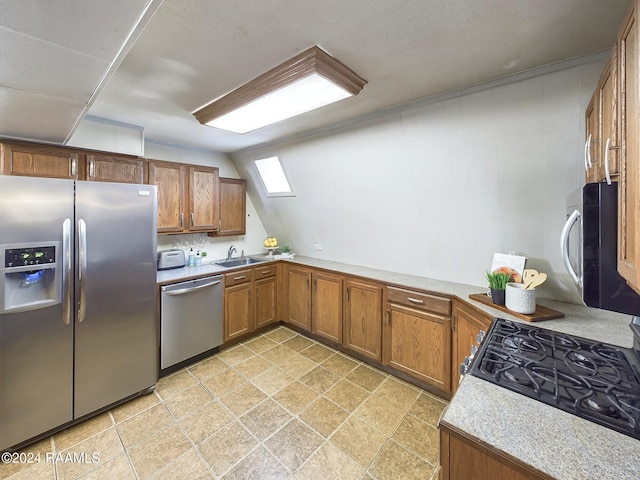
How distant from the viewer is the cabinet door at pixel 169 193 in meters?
2.86

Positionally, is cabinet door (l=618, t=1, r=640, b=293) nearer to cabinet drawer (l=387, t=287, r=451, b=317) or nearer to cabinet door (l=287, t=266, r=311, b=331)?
cabinet drawer (l=387, t=287, r=451, b=317)

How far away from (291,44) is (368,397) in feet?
8.48

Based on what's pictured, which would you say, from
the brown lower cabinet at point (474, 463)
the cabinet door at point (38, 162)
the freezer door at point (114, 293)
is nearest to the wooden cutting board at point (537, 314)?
the brown lower cabinet at point (474, 463)

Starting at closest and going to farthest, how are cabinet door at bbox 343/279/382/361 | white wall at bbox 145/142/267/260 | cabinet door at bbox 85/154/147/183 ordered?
cabinet door at bbox 85/154/147/183 < cabinet door at bbox 343/279/382/361 < white wall at bbox 145/142/267/260

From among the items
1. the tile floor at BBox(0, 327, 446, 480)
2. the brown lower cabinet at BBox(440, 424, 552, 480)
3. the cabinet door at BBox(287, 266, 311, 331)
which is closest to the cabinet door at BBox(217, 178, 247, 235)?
the cabinet door at BBox(287, 266, 311, 331)

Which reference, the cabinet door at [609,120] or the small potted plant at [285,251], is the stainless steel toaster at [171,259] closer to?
the small potted plant at [285,251]

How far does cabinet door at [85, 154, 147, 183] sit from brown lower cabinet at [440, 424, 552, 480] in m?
3.06

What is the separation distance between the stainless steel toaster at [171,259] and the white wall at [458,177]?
1.58 meters

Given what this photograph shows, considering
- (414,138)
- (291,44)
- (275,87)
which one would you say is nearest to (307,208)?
(414,138)

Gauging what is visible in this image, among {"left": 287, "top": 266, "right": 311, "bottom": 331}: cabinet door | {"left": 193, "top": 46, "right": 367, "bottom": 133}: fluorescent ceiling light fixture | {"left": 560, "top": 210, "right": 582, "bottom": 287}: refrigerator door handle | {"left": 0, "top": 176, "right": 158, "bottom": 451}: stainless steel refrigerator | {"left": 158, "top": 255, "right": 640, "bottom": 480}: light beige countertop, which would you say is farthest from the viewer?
{"left": 287, "top": 266, "right": 311, "bottom": 331}: cabinet door

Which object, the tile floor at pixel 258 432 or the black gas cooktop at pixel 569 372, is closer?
the black gas cooktop at pixel 569 372

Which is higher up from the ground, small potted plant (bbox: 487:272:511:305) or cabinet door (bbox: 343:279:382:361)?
small potted plant (bbox: 487:272:511:305)

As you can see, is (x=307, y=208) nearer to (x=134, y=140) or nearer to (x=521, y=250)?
(x=134, y=140)

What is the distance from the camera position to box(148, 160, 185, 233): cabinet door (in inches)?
113
